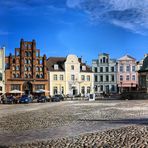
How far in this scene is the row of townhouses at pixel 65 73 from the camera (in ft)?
279

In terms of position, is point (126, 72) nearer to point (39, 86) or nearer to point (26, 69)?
point (39, 86)

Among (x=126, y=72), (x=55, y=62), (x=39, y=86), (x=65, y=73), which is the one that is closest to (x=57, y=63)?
(x=55, y=62)

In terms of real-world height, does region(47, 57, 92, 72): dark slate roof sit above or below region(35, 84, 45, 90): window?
above

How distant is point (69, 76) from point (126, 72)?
17624 mm

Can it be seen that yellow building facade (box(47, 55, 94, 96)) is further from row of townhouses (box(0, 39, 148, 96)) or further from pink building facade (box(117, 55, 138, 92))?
pink building facade (box(117, 55, 138, 92))

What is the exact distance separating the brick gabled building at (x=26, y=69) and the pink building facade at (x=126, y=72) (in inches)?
932

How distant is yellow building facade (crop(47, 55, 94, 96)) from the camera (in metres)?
91.5

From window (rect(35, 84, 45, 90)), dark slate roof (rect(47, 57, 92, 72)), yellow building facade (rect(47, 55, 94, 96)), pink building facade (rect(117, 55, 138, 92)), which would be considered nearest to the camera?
window (rect(35, 84, 45, 90))

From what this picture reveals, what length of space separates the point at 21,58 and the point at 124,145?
76.7m

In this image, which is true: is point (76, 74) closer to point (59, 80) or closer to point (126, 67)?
point (59, 80)

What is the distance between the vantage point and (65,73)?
9338 cm

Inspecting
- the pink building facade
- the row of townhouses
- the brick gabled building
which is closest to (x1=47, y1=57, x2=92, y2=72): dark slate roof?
the row of townhouses

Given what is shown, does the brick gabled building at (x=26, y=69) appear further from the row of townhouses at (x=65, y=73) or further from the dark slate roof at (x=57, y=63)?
the dark slate roof at (x=57, y=63)

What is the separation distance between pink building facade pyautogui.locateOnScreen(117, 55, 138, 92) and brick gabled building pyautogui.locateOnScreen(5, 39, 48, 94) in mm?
23681
